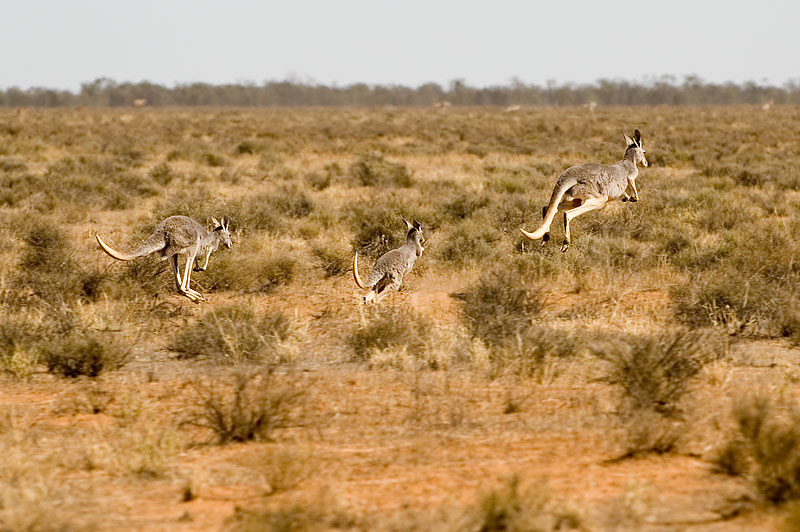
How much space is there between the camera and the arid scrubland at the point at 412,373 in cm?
575

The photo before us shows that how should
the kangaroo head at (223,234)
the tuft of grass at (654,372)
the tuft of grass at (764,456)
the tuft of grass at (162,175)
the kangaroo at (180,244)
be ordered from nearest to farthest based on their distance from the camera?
the tuft of grass at (764,456) → the tuft of grass at (654,372) → the kangaroo at (180,244) → the kangaroo head at (223,234) → the tuft of grass at (162,175)

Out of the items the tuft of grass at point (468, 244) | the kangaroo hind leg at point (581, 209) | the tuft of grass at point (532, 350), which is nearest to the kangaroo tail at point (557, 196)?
the kangaroo hind leg at point (581, 209)

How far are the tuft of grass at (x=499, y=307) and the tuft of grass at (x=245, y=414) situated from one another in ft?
9.51

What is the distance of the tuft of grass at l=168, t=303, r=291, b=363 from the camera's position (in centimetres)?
962

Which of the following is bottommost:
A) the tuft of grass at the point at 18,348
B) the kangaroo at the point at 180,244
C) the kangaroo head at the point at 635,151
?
the tuft of grass at the point at 18,348

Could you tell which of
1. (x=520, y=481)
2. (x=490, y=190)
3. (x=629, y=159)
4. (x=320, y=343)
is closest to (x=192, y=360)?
(x=320, y=343)

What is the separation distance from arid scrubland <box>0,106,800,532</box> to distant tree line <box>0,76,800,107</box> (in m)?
130

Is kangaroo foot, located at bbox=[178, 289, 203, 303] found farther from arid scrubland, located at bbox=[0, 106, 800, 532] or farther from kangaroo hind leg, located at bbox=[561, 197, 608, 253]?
kangaroo hind leg, located at bbox=[561, 197, 608, 253]

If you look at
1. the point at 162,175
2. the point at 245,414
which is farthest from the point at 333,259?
the point at 162,175

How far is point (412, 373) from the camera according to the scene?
9031 millimetres

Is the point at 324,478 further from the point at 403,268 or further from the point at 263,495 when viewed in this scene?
the point at 403,268

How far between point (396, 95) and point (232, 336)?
16099 centimetres

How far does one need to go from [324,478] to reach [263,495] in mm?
452

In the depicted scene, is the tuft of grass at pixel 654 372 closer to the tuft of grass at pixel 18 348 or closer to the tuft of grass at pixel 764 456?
the tuft of grass at pixel 764 456
